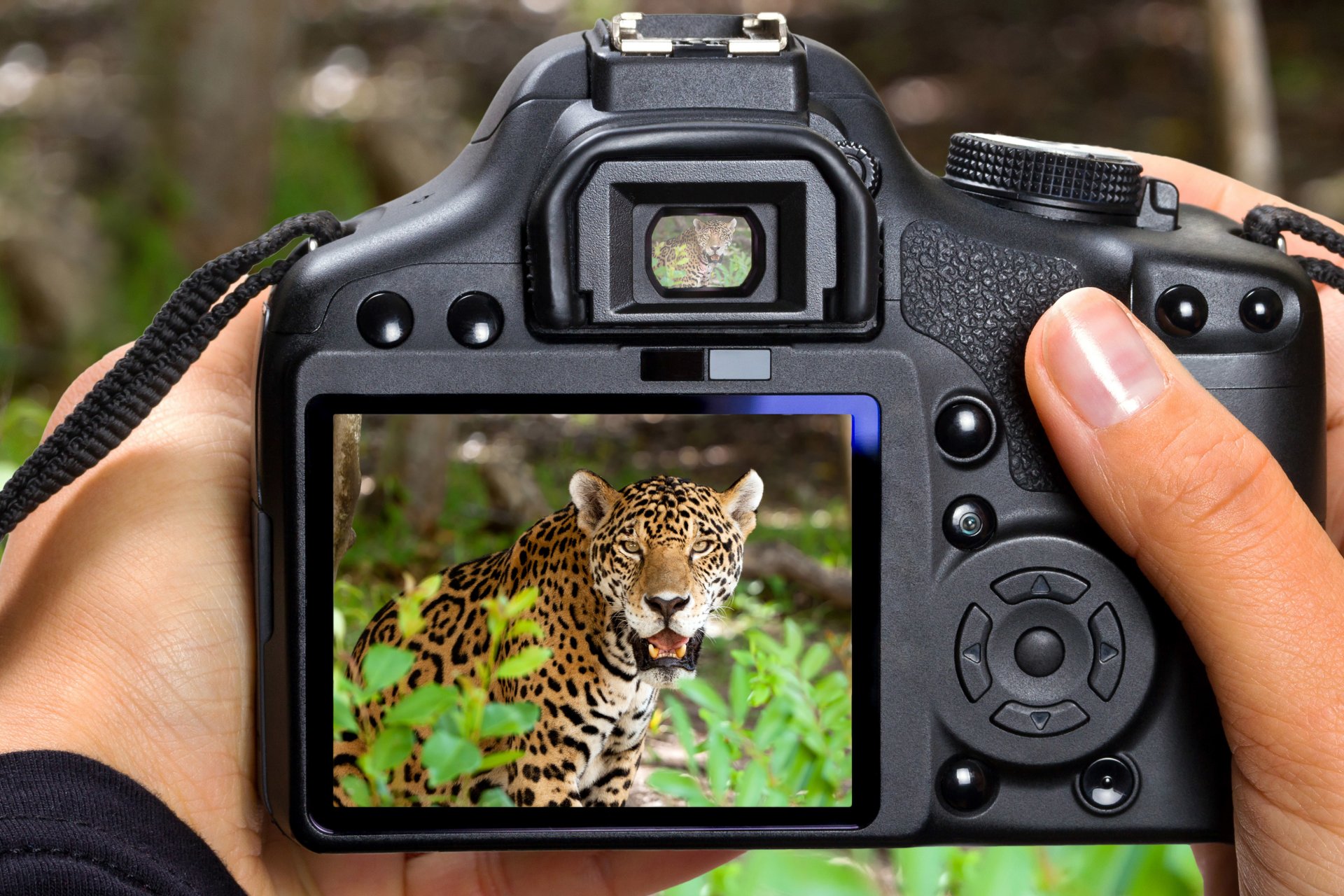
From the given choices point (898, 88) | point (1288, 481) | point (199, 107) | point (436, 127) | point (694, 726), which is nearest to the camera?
point (1288, 481)

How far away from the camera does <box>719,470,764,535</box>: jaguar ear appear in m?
0.76

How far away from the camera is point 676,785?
2.56 ft

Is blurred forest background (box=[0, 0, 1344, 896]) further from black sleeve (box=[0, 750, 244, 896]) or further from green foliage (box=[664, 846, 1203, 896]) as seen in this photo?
black sleeve (box=[0, 750, 244, 896])

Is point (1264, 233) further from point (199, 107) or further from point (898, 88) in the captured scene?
point (898, 88)

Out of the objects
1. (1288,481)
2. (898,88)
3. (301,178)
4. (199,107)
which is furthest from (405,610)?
(898,88)

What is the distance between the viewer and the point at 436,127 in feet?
8.22

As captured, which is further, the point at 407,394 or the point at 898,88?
the point at 898,88

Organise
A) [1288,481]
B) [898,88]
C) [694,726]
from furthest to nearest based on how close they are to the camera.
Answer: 1. [898,88]
2. [694,726]
3. [1288,481]

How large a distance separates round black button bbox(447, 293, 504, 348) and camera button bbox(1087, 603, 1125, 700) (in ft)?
1.35

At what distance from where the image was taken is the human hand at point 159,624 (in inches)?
28.8

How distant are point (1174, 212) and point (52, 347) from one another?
2757 millimetres

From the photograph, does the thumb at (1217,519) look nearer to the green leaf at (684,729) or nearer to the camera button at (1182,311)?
the camera button at (1182,311)

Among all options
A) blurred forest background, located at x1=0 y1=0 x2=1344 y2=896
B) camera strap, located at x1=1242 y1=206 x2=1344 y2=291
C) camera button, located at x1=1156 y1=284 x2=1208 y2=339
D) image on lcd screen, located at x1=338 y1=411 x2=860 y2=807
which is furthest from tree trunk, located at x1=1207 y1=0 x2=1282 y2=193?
image on lcd screen, located at x1=338 y1=411 x2=860 y2=807

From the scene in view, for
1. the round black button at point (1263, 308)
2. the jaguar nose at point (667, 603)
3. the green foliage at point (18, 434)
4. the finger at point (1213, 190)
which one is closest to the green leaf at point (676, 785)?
the jaguar nose at point (667, 603)
